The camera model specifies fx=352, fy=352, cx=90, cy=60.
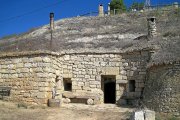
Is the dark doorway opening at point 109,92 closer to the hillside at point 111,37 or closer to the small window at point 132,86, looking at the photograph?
the small window at point 132,86

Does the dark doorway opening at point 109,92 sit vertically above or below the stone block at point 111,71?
below

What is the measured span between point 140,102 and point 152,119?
478 centimetres

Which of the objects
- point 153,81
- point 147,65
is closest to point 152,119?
point 153,81

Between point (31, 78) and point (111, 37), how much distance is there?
28.1ft

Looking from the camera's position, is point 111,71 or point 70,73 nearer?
point 111,71

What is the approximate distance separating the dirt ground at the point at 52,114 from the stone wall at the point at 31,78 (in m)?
0.91

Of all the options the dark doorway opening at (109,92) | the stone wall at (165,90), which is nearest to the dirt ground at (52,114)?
the stone wall at (165,90)

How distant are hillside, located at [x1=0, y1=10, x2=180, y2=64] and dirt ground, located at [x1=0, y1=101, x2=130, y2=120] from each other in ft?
11.4

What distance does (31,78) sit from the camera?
55.4 ft

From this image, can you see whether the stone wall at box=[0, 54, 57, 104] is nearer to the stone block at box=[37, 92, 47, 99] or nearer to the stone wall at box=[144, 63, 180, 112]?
the stone block at box=[37, 92, 47, 99]

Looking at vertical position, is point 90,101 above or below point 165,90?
below

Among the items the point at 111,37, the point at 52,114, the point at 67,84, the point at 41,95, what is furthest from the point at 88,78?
the point at 111,37

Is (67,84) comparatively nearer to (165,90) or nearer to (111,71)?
(111,71)

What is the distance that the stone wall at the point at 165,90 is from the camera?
14.6 m
